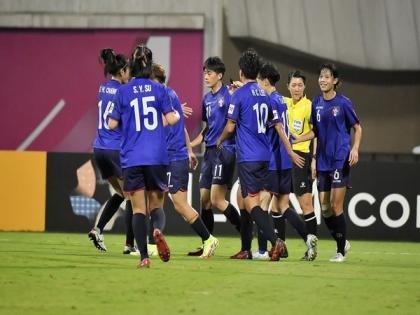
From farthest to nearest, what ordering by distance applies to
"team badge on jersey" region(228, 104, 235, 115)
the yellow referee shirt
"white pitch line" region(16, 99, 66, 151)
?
"white pitch line" region(16, 99, 66, 151) → the yellow referee shirt → "team badge on jersey" region(228, 104, 235, 115)

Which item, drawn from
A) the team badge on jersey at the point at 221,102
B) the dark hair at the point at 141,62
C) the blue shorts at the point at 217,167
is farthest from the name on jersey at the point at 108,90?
the dark hair at the point at 141,62

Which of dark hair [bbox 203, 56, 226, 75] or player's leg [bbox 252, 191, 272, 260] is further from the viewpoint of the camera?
dark hair [bbox 203, 56, 226, 75]

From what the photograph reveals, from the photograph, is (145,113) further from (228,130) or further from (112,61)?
(112,61)

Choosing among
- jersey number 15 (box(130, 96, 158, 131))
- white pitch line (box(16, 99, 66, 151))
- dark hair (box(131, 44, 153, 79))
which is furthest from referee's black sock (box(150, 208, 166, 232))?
white pitch line (box(16, 99, 66, 151))

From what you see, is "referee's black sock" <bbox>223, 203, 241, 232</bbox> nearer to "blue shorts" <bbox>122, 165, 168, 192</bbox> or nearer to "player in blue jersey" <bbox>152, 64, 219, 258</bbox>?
"player in blue jersey" <bbox>152, 64, 219, 258</bbox>

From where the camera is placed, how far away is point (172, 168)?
544 inches

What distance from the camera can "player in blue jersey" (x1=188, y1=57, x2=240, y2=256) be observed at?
14125 mm

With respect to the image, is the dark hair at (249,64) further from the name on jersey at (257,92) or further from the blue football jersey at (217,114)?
the blue football jersey at (217,114)

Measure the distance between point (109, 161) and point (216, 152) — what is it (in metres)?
1.31

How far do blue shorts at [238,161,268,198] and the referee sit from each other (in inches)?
52.8

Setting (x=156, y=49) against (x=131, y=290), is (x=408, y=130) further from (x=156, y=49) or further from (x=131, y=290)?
(x=131, y=290)

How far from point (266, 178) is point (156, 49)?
44.1 ft

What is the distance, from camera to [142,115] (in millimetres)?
11609

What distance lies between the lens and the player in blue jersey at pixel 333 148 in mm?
13602
